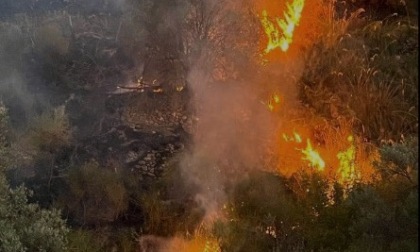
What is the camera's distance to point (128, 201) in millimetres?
7352

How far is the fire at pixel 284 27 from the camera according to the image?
8.79 m

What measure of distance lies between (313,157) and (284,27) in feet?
7.91

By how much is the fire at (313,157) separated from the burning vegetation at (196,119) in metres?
0.03

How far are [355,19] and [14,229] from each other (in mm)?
5834

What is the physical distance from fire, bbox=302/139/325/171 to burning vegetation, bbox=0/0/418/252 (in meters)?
0.03

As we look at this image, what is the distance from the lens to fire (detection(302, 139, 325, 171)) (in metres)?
7.14

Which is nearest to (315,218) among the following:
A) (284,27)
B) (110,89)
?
(284,27)

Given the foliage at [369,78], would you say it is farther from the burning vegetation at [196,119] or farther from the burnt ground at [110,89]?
the burnt ground at [110,89]

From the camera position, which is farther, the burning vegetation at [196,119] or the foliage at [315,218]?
the burning vegetation at [196,119]

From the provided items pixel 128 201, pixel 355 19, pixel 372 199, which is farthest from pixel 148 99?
pixel 372 199

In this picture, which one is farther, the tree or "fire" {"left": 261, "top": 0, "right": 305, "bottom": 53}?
"fire" {"left": 261, "top": 0, "right": 305, "bottom": 53}

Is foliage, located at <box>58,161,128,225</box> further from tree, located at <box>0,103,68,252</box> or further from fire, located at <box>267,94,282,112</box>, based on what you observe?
fire, located at <box>267,94,282,112</box>

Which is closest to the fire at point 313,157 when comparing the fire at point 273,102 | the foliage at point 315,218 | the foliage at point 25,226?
the foliage at point 315,218

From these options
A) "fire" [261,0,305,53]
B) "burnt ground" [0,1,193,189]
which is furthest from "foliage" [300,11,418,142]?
"burnt ground" [0,1,193,189]
